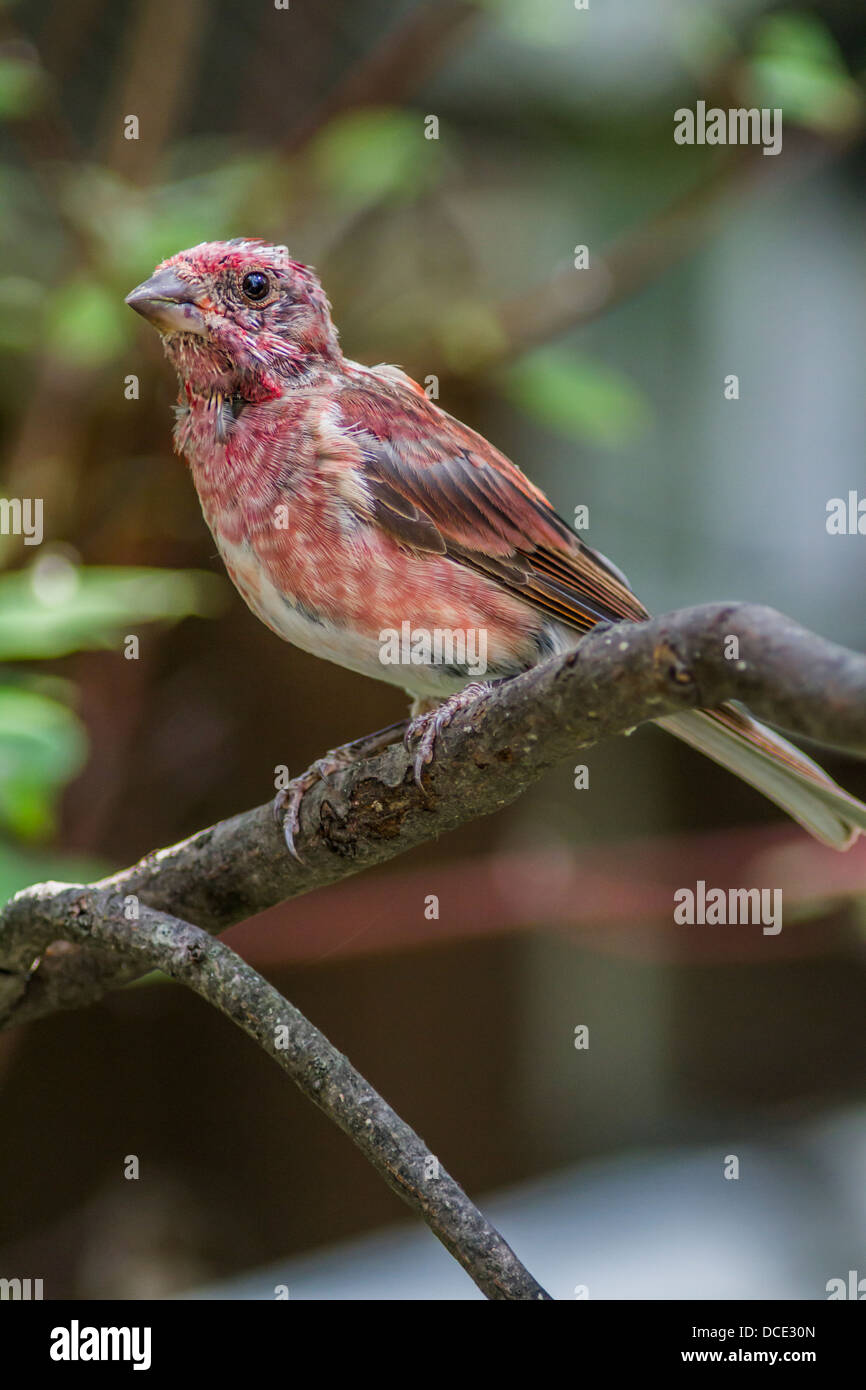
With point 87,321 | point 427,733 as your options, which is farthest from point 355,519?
point 87,321

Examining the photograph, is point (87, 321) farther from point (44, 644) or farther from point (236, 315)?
point (44, 644)

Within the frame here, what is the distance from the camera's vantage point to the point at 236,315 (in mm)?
2602

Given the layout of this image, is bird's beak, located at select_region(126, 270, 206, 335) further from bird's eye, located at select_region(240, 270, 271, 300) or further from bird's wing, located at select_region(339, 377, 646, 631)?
bird's wing, located at select_region(339, 377, 646, 631)

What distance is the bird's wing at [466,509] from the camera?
2.60 meters

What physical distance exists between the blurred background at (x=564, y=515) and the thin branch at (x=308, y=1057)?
1.87 metres


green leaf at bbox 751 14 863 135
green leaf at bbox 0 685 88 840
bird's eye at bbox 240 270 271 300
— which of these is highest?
green leaf at bbox 751 14 863 135

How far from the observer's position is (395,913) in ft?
15.3

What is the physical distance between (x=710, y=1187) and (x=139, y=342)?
396cm

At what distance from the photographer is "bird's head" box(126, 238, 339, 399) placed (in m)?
2.54

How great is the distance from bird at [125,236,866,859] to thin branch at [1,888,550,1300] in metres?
0.43

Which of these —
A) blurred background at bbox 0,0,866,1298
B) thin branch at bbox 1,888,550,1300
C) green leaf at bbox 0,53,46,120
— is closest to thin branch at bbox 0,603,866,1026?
thin branch at bbox 1,888,550,1300

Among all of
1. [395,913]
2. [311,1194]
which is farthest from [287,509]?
[311,1194]
